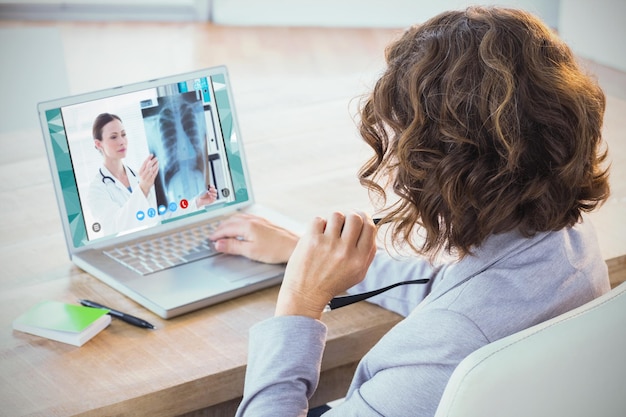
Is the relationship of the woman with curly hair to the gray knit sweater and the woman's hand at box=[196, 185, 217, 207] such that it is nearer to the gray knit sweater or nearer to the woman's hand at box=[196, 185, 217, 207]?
the gray knit sweater

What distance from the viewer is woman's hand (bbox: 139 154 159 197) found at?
4.93 ft

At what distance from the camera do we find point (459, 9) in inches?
42.9

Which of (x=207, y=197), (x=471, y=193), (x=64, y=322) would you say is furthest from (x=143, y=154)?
(x=471, y=193)

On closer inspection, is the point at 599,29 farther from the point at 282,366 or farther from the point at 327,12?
the point at 282,366

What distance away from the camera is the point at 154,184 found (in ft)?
4.98

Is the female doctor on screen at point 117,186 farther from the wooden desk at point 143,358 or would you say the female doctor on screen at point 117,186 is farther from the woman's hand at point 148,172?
the wooden desk at point 143,358

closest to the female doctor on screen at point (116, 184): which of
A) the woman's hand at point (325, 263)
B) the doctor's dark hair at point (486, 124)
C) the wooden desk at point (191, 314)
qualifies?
the wooden desk at point (191, 314)

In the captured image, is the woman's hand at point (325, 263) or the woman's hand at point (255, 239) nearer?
the woman's hand at point (325, 263)

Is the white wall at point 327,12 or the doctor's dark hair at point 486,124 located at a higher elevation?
the white wall at point 327,12

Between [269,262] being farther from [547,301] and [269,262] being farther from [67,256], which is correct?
[547,301]

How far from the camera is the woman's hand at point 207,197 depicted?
1.58m

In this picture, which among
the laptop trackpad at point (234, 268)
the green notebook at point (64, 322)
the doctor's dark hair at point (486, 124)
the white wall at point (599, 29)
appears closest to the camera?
the doctor's dark hair at point (486, 124)

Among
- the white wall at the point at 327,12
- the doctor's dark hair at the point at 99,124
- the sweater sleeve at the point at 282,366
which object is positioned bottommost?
the sweater sleeve at the point at 282,366

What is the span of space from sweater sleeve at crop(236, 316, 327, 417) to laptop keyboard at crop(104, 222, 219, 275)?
35cm
